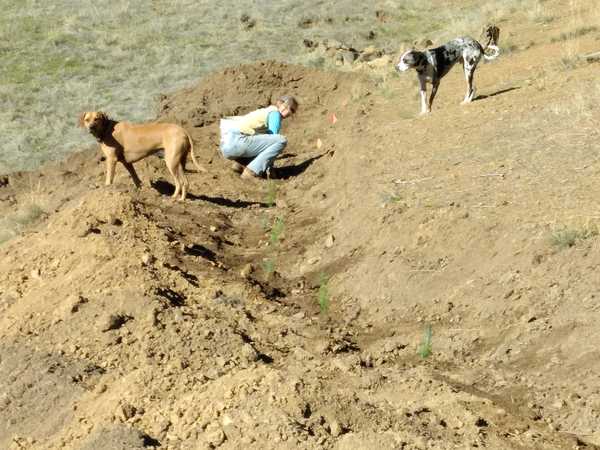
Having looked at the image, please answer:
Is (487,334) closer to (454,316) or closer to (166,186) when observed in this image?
Result: (454,316)

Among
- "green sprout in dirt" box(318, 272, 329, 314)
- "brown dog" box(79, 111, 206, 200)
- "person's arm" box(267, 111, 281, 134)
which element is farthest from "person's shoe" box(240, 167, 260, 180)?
"green sprout in dirt" box(318, 272, 329, 314)

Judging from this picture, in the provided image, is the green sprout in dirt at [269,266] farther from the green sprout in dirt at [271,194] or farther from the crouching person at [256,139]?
the crouching person at [256,139]

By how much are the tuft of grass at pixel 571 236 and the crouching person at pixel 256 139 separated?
5475mm

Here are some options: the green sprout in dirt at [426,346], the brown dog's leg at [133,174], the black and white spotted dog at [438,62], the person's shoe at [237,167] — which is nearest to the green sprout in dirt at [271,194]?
the person's shoe at [237,167]

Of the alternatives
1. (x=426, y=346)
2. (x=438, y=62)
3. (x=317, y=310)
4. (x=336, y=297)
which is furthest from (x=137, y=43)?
(x=426, y=346)

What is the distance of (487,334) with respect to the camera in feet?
21.8

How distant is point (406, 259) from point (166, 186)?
14.9 feet

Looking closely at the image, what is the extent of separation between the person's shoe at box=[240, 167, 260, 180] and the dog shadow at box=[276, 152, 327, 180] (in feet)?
1.12

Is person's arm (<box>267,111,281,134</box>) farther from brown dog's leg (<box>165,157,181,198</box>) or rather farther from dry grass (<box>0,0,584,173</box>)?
dry grass (<box>0,0,584,173</box>)

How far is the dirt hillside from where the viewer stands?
5.52 meters

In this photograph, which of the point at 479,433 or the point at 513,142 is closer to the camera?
the point at 479,433

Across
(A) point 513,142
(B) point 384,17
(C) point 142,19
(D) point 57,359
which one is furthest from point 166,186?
(B) point 384,17

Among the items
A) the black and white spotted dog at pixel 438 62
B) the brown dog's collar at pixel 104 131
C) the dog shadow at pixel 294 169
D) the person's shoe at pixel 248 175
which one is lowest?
the dog shadow at pixel 294 169

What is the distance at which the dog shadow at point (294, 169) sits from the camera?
12351 mm
